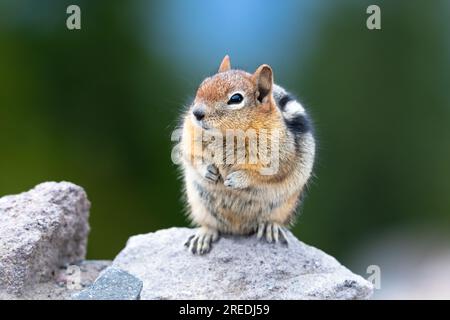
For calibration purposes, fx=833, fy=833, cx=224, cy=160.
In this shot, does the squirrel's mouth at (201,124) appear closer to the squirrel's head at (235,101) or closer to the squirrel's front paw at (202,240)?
the squirrel's head at (235,101)

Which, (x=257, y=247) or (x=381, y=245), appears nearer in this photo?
(x=257, y=247)

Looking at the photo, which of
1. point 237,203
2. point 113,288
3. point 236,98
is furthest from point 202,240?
point 113,288

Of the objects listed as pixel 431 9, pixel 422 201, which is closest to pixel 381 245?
pixel 422 201

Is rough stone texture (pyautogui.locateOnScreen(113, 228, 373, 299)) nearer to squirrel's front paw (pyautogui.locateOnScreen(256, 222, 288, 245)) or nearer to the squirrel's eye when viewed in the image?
squirrel's front paw (pyautogui.locateOnScreen(256, 222, 288, 245))

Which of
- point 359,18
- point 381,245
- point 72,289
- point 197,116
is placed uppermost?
point 359,18

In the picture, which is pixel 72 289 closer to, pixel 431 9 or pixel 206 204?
pixel 206 204

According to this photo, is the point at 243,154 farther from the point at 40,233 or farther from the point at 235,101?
the point at 40,233

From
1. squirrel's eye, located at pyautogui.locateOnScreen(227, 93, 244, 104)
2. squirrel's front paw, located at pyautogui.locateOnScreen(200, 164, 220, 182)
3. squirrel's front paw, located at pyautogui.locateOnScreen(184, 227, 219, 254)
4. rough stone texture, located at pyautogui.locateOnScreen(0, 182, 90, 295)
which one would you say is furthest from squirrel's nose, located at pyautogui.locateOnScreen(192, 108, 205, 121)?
rough stone texture, located at pyautogui.locateOnScreen(0, 182, 90, 295)
